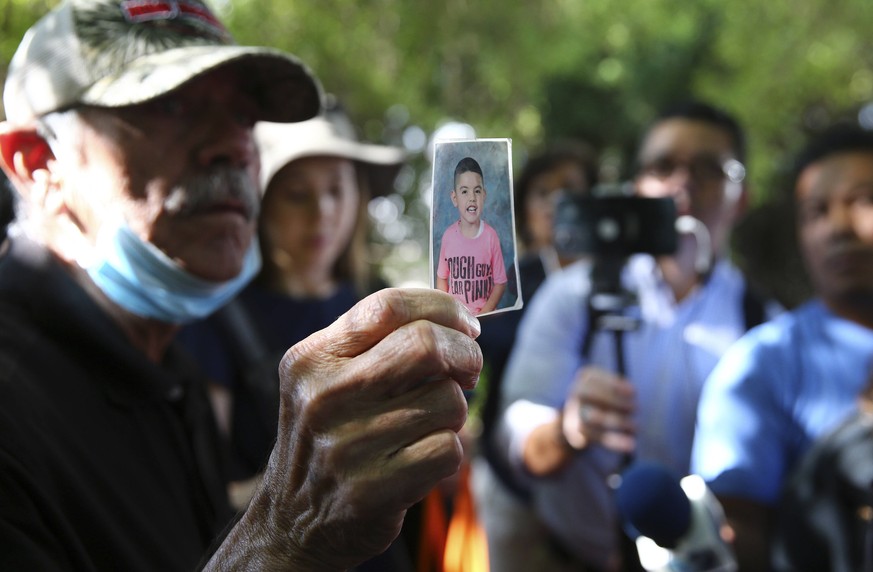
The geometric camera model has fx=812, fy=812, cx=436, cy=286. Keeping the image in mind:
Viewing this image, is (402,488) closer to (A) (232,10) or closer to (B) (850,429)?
→ (B) (850,429)

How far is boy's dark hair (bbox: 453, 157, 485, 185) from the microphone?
3.73 feet

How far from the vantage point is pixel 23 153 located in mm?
1771

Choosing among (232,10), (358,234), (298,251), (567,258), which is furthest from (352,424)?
(232,10)

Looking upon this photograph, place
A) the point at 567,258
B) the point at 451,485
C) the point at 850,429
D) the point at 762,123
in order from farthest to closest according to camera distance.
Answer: the point at 762,123 < the point at 567,258 < the point at 451,485 < the point at 850,429

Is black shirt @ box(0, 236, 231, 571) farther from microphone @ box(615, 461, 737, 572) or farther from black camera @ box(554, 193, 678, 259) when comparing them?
black camera @ box(554, 193, 678, 259)

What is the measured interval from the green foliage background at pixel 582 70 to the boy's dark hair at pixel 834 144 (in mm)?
2920

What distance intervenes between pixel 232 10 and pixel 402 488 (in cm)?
461

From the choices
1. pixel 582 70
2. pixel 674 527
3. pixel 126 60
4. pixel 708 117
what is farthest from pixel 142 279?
pixel 582 70

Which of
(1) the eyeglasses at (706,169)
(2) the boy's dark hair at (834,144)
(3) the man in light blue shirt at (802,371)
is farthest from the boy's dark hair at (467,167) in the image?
(1) the eyeglasses at (706,169)

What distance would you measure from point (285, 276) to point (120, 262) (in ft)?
4.58

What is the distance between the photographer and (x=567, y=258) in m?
3.87

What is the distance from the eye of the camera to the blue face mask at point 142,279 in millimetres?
1703

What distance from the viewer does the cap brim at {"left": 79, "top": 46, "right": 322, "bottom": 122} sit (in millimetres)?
1624

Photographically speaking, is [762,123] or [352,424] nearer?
[352,424]
